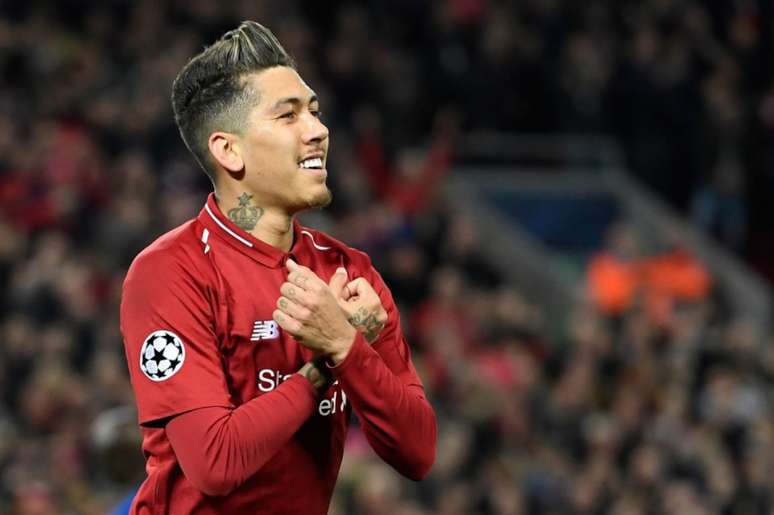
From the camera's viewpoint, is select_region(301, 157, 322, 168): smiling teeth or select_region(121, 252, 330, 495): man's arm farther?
select_region(301, 157, 322, 168): smiling teeth

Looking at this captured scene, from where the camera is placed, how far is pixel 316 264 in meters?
3.31

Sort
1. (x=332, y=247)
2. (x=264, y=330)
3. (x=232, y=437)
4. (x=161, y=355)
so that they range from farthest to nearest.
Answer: (x=332, y=247) → (x=264, y=330) → (x=161, y=355) → (x=232, y=437)

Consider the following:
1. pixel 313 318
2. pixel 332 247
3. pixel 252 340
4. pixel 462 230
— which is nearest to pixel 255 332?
pixel 252 340

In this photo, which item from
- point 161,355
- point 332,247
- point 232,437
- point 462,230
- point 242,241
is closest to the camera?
point 232,437

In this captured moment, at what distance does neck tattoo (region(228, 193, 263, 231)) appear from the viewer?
322 centimetres

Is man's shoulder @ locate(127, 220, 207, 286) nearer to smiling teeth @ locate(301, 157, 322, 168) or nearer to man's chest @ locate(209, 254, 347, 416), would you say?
man's chest @ locate(209, 254, 347, 416)

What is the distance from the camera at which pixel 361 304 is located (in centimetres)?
312

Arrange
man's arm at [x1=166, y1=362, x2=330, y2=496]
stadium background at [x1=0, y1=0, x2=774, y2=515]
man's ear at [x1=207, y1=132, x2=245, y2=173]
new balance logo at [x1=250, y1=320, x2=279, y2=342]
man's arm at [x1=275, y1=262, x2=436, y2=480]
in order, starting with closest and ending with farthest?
man's arm at [x1=166, y1=362, x2=330, y2=496], man's arm at [x1=275, y1=262, x2=436, y2=480], new balance logo at [x1=250, y1=320, x2=279, y2=342], man's ear at [x1=207, y1=132, x2=245, y2=173], stadium background at [x1=0, y1=0, x2=774, y2=515]

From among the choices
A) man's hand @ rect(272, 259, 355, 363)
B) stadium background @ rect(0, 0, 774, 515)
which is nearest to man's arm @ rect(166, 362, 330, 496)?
man's hand @ rect(272, 259, 355, 363)

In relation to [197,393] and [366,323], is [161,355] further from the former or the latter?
[366,323]

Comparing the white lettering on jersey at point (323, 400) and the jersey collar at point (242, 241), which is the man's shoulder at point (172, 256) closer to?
the jersey collar at point (242, 241)

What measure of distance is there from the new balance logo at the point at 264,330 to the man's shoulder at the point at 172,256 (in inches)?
7.3

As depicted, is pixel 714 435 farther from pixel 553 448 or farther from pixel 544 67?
pixel 544 67

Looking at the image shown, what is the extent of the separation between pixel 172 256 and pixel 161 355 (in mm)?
230
